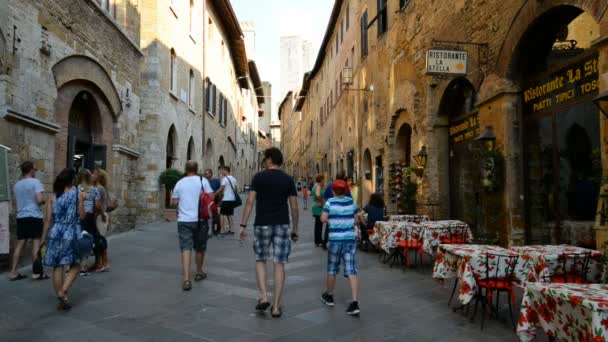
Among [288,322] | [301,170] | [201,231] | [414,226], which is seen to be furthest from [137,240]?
[301,170]

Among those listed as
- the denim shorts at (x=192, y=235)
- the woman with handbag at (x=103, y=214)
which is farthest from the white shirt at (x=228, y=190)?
the denim shorts at (x=192, y=235)

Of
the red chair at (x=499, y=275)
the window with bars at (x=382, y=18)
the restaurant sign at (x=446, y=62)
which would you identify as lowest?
the red chair at (x=499, y=275)

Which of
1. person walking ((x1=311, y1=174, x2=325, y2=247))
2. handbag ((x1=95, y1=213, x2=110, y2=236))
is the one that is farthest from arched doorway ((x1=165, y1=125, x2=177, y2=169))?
handbag ((x1=95, y1=213, x2=110, y2=236))

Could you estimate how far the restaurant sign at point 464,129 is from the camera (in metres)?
9.88

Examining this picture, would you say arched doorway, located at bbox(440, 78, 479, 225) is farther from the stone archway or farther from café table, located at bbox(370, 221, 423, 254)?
the stone archway

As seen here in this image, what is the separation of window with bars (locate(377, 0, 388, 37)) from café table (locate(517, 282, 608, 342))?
1378 centimetres

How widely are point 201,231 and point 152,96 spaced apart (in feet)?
29.2

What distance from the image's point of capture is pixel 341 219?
204 inches

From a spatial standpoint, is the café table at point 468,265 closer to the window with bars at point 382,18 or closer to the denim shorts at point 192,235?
the denim shorts at point 192,235

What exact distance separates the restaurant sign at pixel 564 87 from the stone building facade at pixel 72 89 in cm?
835

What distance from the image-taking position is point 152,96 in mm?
14086

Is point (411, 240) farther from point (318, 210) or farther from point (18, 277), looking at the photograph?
point (18, 277)

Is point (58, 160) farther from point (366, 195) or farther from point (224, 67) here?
point (224, 67)

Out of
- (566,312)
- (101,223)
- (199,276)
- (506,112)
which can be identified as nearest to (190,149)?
(101,223)
